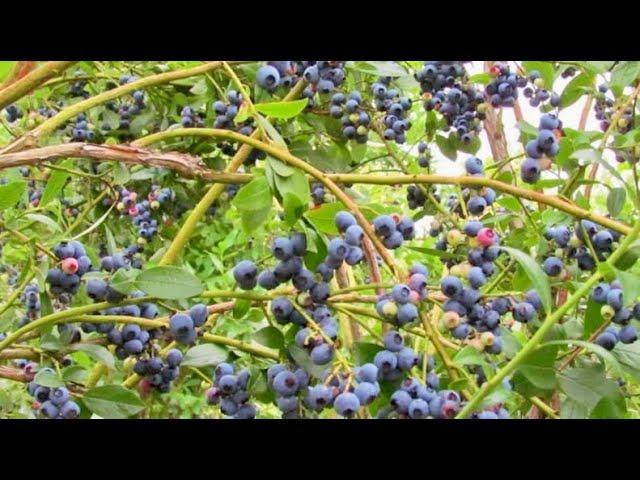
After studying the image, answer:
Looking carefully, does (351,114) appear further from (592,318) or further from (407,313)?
(407,313)

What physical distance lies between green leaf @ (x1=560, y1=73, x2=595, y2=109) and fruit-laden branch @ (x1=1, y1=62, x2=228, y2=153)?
2.06 ft

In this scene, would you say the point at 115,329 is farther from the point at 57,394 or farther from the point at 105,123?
the point at 105,123

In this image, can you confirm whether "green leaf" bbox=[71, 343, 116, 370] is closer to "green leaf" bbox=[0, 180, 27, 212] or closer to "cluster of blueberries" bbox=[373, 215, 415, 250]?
"green leaf" bbox=[0, 180, 27, 212]

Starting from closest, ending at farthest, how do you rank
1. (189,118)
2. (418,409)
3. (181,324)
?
(418,409)
(181,324)
(189,118)

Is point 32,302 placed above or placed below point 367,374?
below

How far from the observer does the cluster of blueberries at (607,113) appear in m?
1.27

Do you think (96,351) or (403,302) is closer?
(403,302)

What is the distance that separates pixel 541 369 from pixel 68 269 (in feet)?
2.00

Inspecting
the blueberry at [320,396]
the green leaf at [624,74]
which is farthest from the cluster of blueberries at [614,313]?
the green leaf at [624,74]

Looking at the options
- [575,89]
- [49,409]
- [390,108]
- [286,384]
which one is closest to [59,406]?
[49,409]

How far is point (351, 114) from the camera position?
149 cm

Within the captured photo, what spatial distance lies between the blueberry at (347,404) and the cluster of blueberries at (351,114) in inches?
33.0

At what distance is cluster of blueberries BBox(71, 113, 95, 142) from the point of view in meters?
1.88
